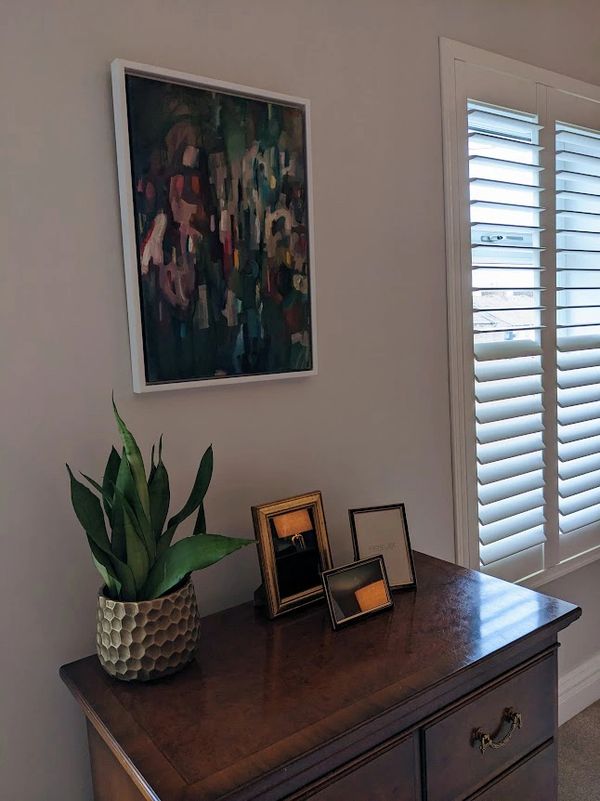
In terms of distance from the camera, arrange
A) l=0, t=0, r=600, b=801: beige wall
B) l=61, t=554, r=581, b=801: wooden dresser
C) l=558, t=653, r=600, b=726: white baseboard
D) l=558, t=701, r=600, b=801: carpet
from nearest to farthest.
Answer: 1. l=61, t=554, r=581, b=801: wooden dresser
2. l=0, t=0, r=600, b=801: beige wall
3. l=558, t=701, r=600, b=801: carpet
4. l=558, t=653, r=600, b=726: white baseboard

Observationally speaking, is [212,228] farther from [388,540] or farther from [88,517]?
[388,540]

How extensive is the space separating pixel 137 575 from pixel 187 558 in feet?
0.31

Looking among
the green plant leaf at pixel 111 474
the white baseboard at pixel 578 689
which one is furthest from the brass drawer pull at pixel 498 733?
the white baseboard at pixel 578 689

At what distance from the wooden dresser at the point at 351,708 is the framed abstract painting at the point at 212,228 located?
509mm

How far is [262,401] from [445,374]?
576 millimetres

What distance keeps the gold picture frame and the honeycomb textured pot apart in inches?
8.2

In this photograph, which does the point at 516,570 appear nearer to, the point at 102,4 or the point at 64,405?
the point at 64,405

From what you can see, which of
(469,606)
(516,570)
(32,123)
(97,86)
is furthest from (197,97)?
(516,570)

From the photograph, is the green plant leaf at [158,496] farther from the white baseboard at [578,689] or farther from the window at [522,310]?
the white baseboard at [578,689]

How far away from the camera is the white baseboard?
2186mm

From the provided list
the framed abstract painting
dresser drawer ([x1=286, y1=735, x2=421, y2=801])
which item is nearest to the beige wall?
the framed abstract painting

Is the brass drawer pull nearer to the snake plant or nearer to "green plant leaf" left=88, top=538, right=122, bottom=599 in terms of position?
the snake plant

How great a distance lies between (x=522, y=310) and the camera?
1.84 meters

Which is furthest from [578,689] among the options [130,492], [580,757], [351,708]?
[130,492]
